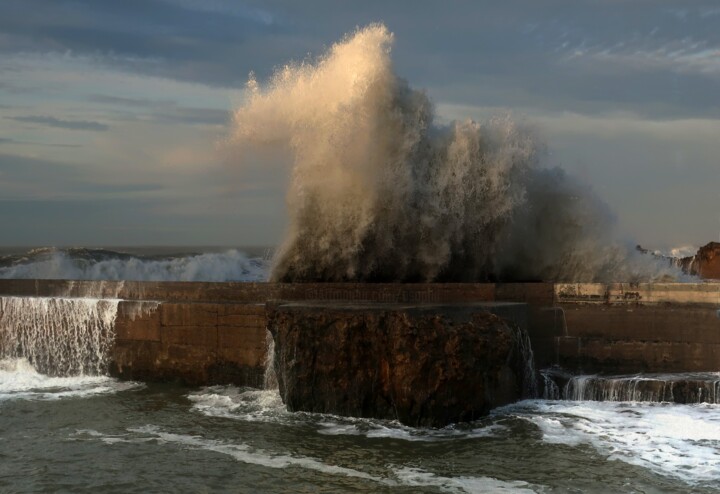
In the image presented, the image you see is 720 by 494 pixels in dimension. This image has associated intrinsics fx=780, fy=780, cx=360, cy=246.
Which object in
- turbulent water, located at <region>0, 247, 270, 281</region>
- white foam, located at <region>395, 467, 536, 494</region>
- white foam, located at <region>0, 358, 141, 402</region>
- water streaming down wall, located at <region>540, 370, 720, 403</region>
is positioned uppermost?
turbulent water, located at <region>0, 247, 270, 281</region>

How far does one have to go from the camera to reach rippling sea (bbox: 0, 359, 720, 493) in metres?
6.86

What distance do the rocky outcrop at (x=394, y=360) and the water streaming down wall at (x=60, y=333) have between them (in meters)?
4.29

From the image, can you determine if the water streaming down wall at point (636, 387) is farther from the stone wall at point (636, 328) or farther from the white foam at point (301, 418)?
the white foam at point (301, 418)

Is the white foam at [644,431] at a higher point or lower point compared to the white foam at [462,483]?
higher

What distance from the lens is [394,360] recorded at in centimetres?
884

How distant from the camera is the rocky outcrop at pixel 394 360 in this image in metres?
8.71

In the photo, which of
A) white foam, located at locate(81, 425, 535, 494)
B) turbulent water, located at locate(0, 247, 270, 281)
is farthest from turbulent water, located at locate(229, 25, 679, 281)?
turbulent water, located at locate(0, 247, 270, 281)

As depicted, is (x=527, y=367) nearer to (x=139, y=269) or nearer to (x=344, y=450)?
(x=344, y=450)

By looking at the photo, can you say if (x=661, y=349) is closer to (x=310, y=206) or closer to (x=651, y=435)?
(x=651, y=435)

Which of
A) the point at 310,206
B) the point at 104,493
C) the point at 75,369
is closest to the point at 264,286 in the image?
the point at 310,206

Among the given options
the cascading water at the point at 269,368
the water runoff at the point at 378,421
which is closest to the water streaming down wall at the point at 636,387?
the water runoff at the point at 378,421

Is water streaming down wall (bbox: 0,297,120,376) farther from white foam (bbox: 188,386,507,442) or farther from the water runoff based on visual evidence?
white foam (bbox: 188,386,507,442)

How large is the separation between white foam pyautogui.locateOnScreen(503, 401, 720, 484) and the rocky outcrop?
78 centimetres

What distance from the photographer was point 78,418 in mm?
9516
